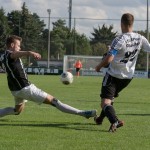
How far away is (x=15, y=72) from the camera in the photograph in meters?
8.97

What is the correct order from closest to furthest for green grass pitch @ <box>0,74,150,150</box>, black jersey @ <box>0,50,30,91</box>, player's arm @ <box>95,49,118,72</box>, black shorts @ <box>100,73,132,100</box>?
1. green grass pitch @ <box>0,74,150,150</box>
2. player's arm @ <box>95,49,118,72</box>
3. black shorts @ <box>100,73,132,100</box>
4. black jersey @ <box>0,50,30,91</box>

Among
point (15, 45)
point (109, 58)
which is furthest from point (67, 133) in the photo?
point (15, 45)

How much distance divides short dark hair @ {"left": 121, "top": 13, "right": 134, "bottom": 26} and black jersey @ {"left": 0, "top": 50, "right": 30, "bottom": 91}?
6.78 feet

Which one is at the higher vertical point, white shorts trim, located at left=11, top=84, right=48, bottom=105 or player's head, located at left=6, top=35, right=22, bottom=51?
player's head, located at left=6, top=35, right=22, bottom=51

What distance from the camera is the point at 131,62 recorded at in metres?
8.84

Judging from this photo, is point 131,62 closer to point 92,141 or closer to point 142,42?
point 142,42

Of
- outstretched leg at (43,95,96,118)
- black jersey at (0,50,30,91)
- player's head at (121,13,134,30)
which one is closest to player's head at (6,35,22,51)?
black jersey at (0,50,30,91)

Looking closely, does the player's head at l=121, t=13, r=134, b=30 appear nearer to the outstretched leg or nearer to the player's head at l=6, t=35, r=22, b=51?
the outstretched leg

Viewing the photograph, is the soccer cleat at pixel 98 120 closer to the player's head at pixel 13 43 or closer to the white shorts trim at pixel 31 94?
the white shorts trim at pixel 31 94

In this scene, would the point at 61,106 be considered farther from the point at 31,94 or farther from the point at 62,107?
the point at 31,94

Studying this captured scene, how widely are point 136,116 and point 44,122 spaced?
2.39 m

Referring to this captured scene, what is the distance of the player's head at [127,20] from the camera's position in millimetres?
8453

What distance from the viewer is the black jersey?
892 centimetres

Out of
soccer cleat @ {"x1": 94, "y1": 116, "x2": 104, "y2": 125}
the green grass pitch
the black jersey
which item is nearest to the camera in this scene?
the green grass pitch
